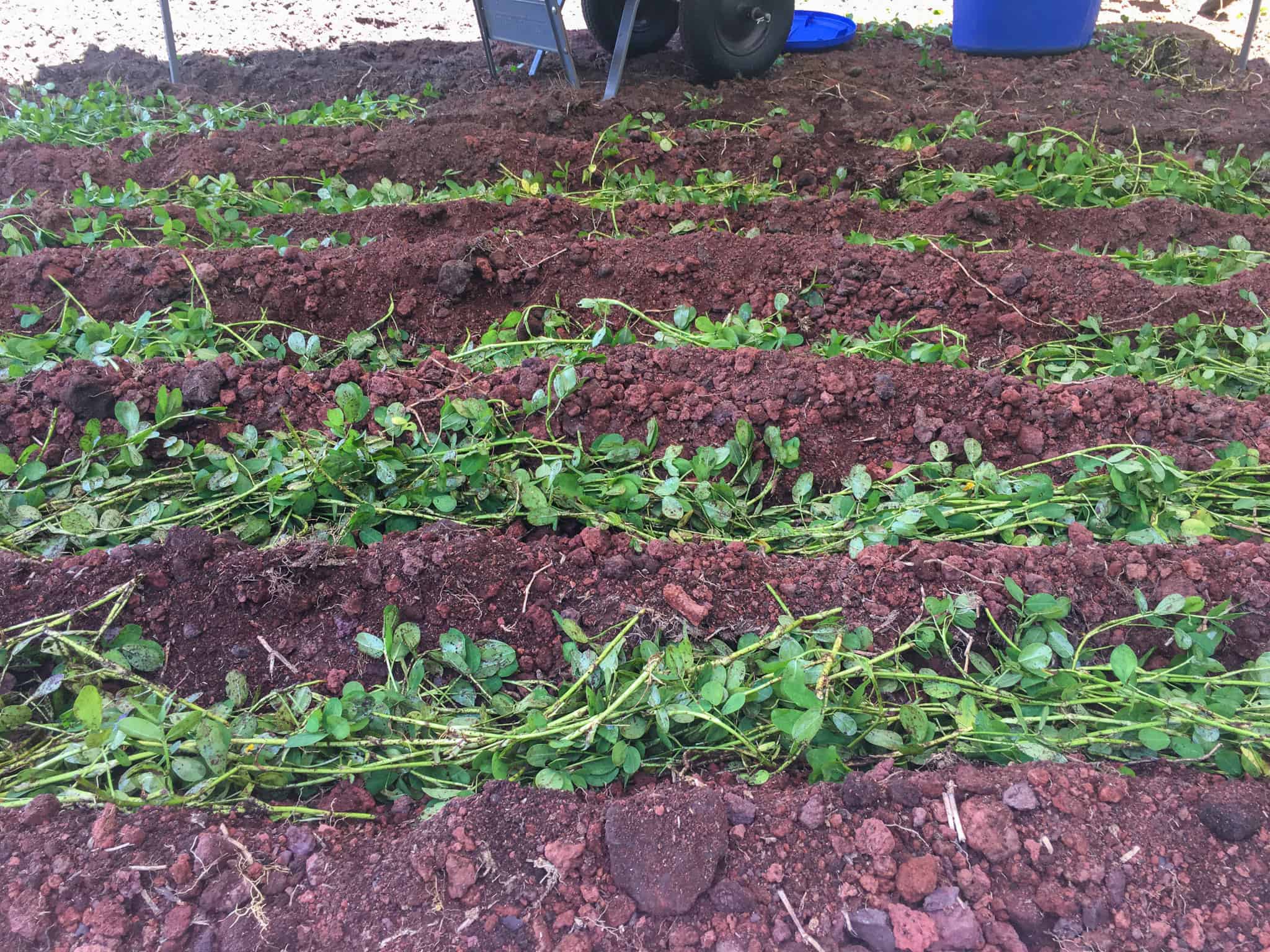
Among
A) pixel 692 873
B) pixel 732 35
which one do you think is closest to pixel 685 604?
pixel 692 873

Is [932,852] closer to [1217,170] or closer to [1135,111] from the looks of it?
[1217,170]

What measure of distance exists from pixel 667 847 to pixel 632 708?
322mm

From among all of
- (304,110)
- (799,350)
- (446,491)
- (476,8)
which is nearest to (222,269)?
(446,491)

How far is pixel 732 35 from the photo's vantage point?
5.94m

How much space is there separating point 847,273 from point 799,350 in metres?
0.50

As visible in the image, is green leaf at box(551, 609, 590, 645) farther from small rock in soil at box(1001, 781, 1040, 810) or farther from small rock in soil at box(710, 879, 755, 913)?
small rock in soil at box(1001, 781, 1040, 810)

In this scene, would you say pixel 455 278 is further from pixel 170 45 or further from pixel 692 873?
pixel 170 45

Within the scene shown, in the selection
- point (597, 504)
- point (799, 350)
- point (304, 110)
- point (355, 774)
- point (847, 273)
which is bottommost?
point (355, 774)

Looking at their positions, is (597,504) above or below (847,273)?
below

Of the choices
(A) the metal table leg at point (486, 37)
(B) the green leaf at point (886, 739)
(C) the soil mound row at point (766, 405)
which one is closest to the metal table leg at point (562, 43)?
(A) the metal table leg at point (486, 37)

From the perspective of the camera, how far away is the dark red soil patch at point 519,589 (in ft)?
5.95

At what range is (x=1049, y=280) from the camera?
9.98 ft

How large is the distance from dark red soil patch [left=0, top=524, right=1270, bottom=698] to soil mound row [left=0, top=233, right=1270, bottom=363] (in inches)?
50.3

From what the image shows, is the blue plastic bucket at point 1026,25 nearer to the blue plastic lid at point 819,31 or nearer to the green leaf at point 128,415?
the blue plastic lid at point 819,31
